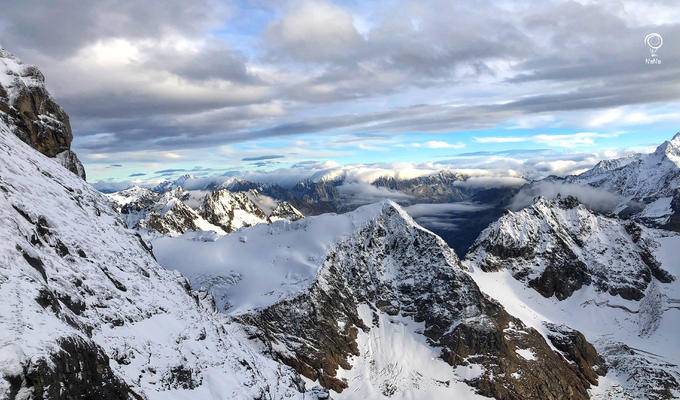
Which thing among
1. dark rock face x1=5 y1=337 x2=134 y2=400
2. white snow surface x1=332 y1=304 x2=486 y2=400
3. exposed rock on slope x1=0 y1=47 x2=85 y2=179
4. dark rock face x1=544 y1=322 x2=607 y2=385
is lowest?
dark rock face x1=544 y1=322 x2=607 y2=385

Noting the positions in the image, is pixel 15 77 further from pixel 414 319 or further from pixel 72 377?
pixel 414 319

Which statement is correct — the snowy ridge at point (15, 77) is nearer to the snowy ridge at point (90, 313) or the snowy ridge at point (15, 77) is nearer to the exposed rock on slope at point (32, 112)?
the exposed rock on slope at point (32, 112)

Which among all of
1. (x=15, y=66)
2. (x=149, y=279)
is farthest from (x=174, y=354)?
(x=15, y=66)

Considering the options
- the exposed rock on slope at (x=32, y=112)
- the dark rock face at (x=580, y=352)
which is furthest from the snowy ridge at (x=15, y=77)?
the dark rock face at (x=580, y=352)

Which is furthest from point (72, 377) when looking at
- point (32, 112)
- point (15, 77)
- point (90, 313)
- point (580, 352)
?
point (580, 352)

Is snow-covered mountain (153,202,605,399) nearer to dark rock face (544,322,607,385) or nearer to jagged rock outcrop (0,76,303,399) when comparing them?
dark rock face (544,322,607,385)

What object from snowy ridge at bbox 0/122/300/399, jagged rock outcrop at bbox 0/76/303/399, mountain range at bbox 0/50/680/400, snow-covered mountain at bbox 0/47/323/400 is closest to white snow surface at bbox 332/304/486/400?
mountain range at bbox 0/50/680/400

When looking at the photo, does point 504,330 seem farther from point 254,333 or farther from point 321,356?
point 254,333
